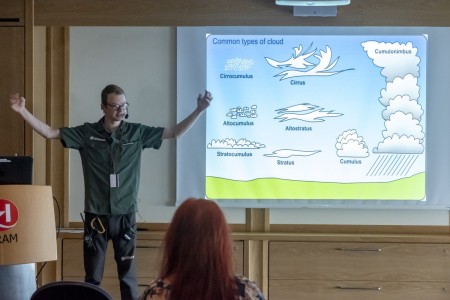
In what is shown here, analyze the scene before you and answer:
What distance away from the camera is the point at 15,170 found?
3.93m

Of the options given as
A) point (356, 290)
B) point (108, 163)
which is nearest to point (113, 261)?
point (108, 163)

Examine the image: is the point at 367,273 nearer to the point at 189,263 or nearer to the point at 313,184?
the point at 313,184

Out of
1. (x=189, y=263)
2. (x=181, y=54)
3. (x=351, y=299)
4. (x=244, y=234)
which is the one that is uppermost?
(x=181, y=54)

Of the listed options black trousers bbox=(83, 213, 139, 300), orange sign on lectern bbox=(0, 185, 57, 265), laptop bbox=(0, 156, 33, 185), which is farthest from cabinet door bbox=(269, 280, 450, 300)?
laptop bbox=(0, 156, 33, 185)

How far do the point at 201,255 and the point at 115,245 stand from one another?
7.98 ft

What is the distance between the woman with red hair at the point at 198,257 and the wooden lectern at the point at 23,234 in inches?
74.8

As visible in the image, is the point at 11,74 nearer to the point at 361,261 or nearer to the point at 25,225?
the point at 25,225

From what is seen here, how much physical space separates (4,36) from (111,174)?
1495mm

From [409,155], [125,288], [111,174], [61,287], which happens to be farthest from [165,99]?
[61,287]

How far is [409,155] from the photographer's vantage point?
5109 millimetres

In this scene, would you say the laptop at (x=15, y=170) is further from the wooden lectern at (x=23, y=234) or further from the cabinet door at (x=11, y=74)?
the cabinet door at (x=11, y=74)

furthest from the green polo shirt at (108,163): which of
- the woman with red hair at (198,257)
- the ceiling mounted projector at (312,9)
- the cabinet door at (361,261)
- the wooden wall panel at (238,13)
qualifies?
the woman with red hair at (198,257)

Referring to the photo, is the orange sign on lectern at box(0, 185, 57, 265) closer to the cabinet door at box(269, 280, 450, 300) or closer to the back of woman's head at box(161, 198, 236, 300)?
the cabinet door at box(269, 280, 450, 300)

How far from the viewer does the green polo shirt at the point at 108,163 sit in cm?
429
